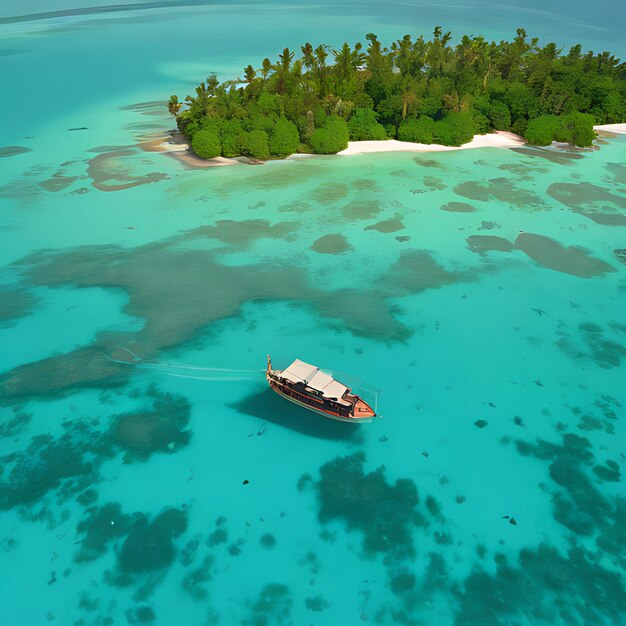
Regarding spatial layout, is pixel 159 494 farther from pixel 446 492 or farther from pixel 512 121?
pixel 512 121

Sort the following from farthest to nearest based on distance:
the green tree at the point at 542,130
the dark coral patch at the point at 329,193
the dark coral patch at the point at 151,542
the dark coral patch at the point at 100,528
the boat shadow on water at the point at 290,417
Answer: the green tree at the point at 542,130 → the dark coral patch at the point at 329,193 → the boat shadow on water at the point at 290,417 → the dark coral patch at the point at 100,528 → the dark coral patch at the point at 151,542

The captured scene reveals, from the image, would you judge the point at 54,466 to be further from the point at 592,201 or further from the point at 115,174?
the point at 592,201

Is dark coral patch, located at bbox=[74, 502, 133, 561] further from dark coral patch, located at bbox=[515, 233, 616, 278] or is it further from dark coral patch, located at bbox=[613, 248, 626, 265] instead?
dark coral patch, located at bbox=[613, 248, 626, 265]

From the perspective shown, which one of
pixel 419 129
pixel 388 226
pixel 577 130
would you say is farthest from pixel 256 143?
pixel 577 130

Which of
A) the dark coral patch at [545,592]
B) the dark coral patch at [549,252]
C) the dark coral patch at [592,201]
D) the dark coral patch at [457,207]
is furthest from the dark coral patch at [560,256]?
the dark coral patch at [545,592]

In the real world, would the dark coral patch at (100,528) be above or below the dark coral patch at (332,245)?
below

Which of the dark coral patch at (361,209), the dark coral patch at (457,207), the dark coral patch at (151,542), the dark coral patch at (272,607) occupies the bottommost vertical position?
the dark coral patch at (272,607)

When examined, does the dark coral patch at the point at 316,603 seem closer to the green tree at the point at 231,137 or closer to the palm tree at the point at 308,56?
the green tree at the point at 231,137
